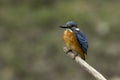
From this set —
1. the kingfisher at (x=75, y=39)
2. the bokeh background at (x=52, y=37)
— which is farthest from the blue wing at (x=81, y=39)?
the bokeh background at (x=52, y=37)

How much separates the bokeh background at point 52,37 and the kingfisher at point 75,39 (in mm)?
3770

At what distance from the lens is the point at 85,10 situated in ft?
26.4

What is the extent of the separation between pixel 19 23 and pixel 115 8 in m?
1.49

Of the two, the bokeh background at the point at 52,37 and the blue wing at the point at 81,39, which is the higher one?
the bokeh background at the point at 52,37

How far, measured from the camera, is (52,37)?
720cm

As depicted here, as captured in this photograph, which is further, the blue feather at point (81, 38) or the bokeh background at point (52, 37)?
the bokeh background at point (52, 37)

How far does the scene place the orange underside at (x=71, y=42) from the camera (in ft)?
8.27

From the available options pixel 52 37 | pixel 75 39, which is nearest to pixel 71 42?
pixel 75 39

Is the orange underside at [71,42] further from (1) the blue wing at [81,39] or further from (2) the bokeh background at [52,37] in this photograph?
(2) the bokeh background at [52,37]

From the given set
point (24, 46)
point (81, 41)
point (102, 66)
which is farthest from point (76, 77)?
point (81, 41)

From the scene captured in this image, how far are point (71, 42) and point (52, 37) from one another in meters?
4.62

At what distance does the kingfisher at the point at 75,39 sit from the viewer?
251cm

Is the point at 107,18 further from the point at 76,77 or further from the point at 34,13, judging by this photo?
the point at 76,77

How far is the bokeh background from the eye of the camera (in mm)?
6680
